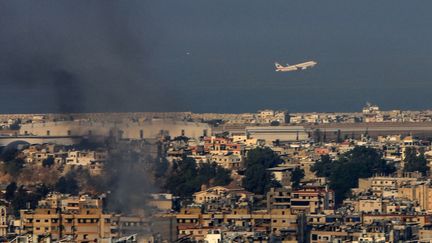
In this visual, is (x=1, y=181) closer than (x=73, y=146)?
No

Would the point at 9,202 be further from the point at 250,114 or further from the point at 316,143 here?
the point at 250,114

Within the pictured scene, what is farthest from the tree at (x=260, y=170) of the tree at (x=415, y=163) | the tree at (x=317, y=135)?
the tree at (x=317, y=135)

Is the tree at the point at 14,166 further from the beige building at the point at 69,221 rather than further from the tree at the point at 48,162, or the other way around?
the beige building at the point at 69,221

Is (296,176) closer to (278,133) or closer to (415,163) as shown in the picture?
(415,163)

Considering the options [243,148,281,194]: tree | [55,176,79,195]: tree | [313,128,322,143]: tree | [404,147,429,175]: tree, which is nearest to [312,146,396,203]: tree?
[404,147,429,175]: tree

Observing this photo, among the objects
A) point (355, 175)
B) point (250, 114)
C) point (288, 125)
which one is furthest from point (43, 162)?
point (250, 114)

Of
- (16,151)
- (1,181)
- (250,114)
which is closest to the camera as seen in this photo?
(1,181)

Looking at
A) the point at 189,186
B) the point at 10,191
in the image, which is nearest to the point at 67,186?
the point at 10,191
